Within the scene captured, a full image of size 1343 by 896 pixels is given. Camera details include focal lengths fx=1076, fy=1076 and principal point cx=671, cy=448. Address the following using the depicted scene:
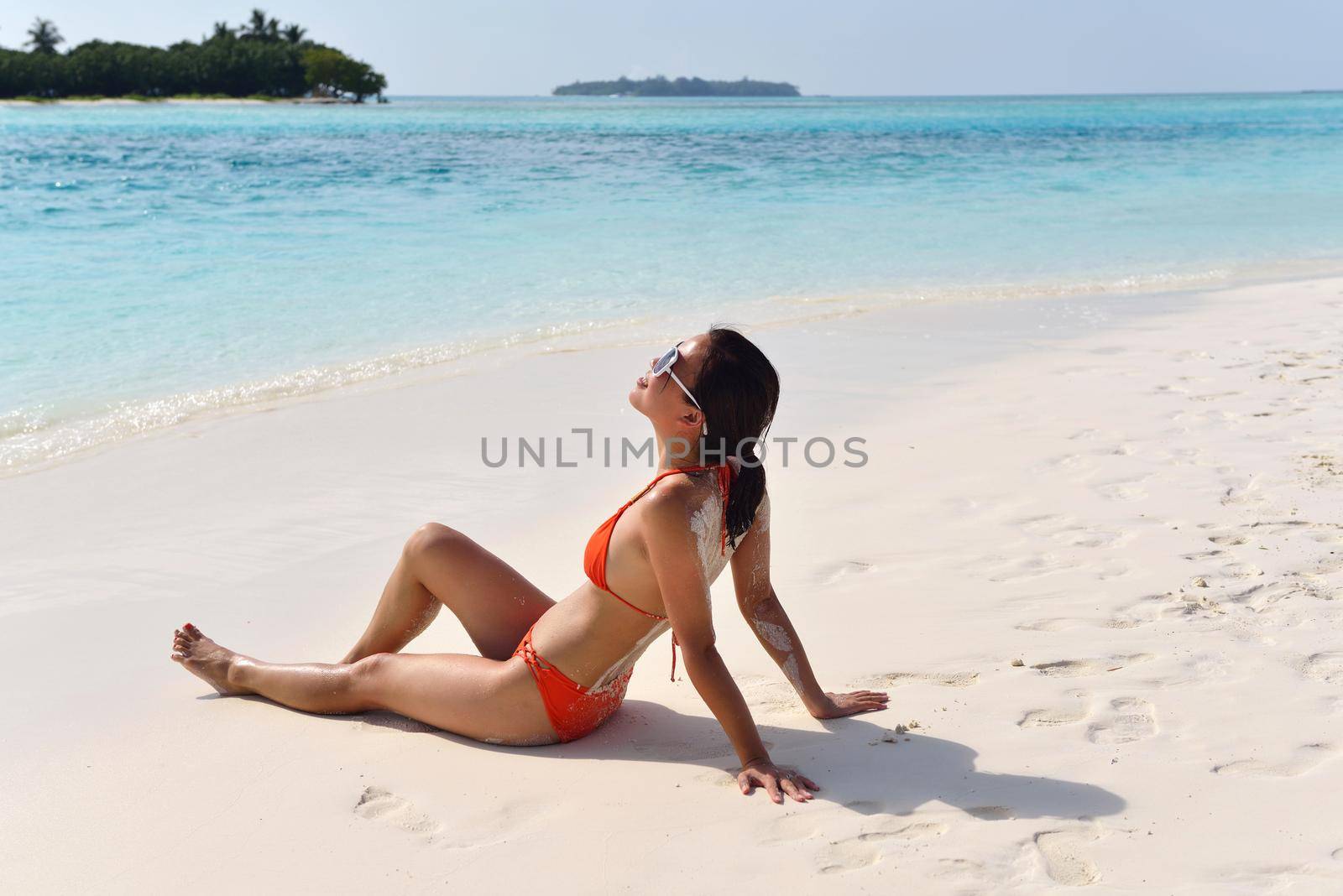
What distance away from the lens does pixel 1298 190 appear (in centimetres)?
1875

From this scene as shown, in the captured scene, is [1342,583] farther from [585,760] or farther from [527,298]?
[527,298]

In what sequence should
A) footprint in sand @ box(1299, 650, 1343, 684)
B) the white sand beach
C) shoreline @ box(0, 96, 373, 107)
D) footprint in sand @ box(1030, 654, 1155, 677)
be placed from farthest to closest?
shoreline @ box(0, 96, 373, 107), footprint in sand @ box(1030, 654, 1155, 677), footprint in sand @ box(1299, 650, 1343, 684), the white sand beach

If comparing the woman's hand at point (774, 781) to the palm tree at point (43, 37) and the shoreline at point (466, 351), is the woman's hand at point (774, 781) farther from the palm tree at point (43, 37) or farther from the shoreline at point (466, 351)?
the palm tree at point (43, 37)

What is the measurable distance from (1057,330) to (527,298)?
4.47 metres

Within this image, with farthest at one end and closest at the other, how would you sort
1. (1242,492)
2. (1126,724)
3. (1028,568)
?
(1242,492) < (1028,568) < (1126,724)

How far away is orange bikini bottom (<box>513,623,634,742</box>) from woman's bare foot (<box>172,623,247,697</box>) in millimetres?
941

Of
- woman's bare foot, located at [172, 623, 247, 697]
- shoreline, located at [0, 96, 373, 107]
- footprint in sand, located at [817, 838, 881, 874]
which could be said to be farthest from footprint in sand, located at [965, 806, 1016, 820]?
shoreline, located at [0, 96, 373, 107]

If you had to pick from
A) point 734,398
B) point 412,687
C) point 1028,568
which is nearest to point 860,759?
point 734,398

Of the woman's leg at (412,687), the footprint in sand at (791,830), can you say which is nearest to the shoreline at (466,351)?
the woman's leg at (412,687)

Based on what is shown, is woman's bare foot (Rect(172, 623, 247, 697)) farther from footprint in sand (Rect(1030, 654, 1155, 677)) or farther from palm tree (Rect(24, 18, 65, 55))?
palm tree (Rect(24, 18, 65, 55))

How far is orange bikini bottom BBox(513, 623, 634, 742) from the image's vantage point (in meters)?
2.73

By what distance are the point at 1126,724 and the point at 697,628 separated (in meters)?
1.16

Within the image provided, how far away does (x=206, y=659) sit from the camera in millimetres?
3176

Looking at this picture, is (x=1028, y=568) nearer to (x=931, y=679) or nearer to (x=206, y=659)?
(x=931, y=679)
